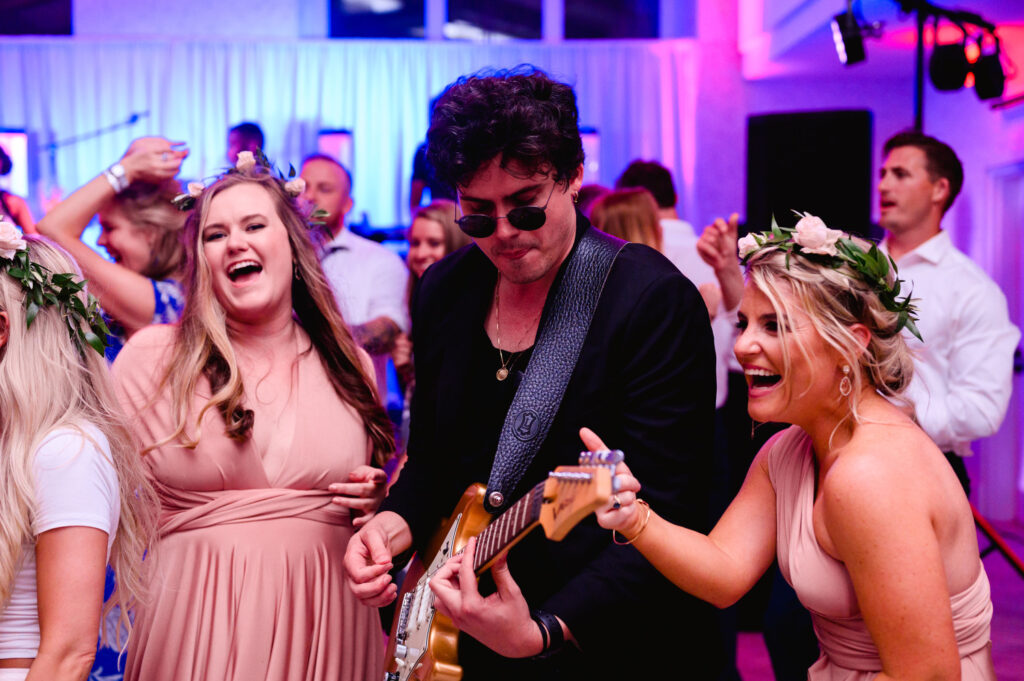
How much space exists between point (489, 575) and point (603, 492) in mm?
805

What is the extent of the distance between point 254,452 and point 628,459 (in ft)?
3.16

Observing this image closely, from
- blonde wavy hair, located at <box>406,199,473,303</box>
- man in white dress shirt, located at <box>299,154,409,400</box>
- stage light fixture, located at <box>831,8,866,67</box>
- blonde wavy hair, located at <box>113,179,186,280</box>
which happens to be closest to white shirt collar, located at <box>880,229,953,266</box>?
blonde wavy hair, located at <box>406,199,473,303</box>

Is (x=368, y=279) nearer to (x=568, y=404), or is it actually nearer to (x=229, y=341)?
(x=229, y=341)

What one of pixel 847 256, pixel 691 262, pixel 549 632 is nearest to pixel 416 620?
pixel 549 632

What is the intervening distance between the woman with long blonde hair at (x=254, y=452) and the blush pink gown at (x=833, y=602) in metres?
1.05

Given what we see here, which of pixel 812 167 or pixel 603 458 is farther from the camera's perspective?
pixel 812 167

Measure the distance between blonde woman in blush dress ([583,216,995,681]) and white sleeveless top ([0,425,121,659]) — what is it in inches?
38.0

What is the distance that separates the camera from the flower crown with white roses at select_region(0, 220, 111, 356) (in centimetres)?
194

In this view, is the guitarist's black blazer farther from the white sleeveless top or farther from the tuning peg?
the white sleeveless top

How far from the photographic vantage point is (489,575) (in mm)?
2119

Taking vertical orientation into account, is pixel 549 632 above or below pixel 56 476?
below

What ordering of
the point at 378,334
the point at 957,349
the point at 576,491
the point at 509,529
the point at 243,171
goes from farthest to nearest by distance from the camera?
the point at 378,334
the point at 957,349
the point at 243,171
the point at 509,529
the point at 576,491

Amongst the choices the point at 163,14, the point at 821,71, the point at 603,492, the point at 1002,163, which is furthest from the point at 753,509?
the point at 163,14

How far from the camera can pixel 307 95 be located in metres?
9.20
